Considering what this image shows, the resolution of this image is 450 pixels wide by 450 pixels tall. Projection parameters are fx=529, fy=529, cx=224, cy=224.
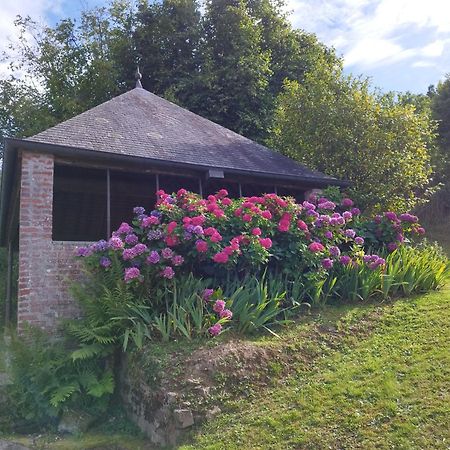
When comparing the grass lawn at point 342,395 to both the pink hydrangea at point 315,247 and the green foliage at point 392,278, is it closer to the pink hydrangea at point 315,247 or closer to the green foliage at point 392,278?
the green foliage at point 392,278

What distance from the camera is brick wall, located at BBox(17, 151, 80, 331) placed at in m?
7.48

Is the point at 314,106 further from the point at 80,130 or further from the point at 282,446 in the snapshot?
the point at 282,446

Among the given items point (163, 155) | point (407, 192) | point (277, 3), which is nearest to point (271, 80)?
point (277, 3)

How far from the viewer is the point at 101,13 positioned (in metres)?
21.4

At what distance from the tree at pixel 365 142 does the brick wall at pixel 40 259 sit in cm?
695

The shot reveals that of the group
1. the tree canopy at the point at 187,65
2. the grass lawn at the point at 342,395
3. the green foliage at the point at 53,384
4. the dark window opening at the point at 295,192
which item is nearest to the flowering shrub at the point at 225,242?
the grass lawn at the point at 342,395

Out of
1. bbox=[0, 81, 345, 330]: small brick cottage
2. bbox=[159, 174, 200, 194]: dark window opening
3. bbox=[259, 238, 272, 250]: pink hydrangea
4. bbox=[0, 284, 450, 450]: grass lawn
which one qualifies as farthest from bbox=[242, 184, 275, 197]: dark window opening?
bbox=[0, 284, 450, 450]: grass lawn

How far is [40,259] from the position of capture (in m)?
7.67

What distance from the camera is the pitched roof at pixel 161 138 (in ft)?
28.5

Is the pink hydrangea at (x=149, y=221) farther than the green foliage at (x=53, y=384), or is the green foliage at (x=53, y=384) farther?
the pink hydrangea at (x=149, y=221)

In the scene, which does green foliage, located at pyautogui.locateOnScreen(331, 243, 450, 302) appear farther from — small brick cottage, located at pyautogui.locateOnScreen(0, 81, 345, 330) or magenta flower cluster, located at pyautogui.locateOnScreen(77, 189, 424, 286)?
small brick cottage, located at pyautogui.locateOnScreen(0, 81, 345, 330)

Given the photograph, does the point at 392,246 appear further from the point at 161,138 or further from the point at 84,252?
the point at 84,252

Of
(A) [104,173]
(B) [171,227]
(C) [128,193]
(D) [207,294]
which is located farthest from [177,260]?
(C) [128,193]

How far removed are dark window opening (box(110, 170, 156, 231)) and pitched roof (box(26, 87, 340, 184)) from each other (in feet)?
2.29
